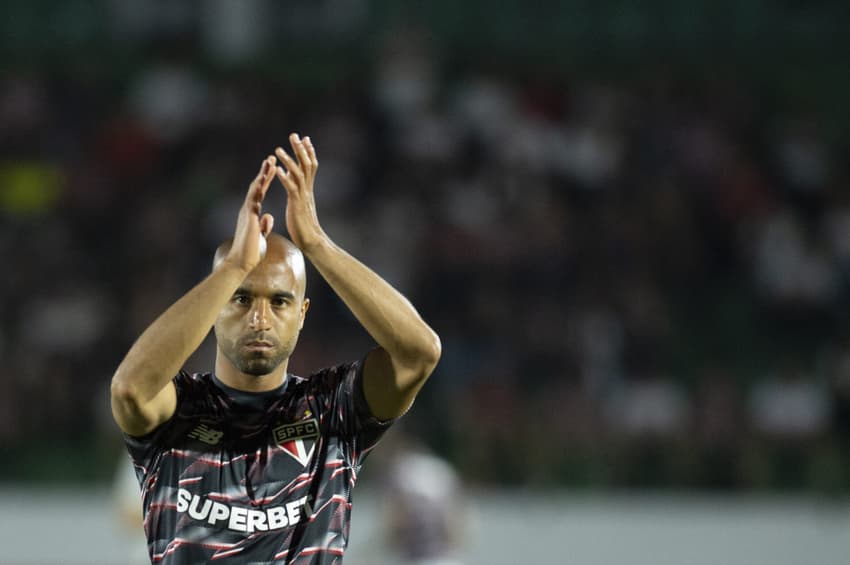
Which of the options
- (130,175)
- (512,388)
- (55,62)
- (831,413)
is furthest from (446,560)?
(55,62)

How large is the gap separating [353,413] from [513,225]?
26.9 feet

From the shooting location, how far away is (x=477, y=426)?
10383 millimetres

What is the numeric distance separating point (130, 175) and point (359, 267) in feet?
30.6

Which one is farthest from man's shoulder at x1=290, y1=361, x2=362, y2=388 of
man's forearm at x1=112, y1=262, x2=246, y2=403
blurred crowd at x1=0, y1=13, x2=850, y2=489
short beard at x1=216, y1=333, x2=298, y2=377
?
blurred crowd at x1=0, y1=13, x2=850, y2=489

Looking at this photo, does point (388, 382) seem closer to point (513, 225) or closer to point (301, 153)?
point (301, 153)

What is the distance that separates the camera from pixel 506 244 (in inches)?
462

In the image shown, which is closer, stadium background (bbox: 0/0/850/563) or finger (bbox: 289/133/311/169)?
finger (bbox: 289/133/311/169)

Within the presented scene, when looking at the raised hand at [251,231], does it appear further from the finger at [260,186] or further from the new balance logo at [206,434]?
the new balance logo at [206,434]

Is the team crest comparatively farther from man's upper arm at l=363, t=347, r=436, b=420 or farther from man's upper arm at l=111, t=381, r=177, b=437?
man's upper arm at l=111, t=381, r=177, b=437

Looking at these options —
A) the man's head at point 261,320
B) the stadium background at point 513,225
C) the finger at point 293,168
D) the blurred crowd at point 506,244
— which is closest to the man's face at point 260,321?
the man's head at point 261,320

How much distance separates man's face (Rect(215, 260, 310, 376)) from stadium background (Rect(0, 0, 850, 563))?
586 cm

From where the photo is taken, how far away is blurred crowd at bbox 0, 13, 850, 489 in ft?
34.5

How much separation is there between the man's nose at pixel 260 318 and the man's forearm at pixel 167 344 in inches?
5.7

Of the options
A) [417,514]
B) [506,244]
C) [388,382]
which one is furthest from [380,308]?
[506,244]
